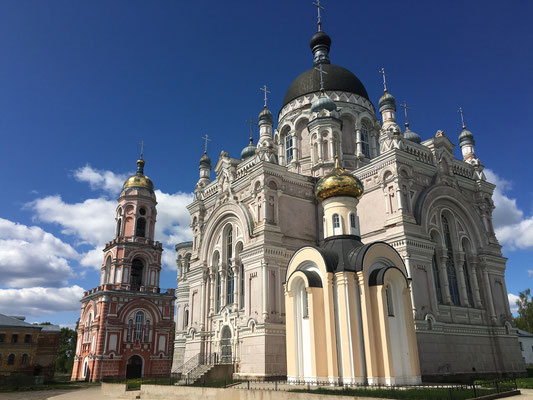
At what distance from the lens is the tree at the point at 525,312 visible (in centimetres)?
4169

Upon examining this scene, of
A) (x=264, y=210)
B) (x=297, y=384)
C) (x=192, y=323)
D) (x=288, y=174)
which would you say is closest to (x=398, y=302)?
(x=297, y=384)

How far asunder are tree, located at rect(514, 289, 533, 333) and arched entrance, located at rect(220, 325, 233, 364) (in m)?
33.3

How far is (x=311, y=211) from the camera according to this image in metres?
22.1

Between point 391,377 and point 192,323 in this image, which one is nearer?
point 391,377

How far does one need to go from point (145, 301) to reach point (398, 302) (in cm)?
2606

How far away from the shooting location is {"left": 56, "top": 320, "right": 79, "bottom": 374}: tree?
61341 mm

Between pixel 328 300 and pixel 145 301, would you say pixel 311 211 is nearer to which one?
pixel 328 300

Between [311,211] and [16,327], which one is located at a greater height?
[311,211]

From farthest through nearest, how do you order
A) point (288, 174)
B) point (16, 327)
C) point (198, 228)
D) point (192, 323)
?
point (16, 327), point (198, 228), point (192, 323), point (288, 174)

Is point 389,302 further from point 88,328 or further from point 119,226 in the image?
point 119,226

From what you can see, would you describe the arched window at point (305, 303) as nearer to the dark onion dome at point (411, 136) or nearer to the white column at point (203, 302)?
the white column at point (203, 302)

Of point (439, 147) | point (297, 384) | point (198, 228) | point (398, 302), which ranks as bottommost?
point (297, 384)

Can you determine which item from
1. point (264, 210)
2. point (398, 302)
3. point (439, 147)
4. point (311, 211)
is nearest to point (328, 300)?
point (398, 302)

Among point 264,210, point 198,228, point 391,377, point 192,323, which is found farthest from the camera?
point 198,228
